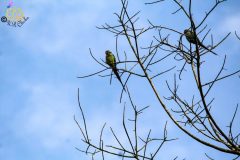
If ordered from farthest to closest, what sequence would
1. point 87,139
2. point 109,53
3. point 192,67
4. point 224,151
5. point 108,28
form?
point 109,53 → point 108,28 → point 192,67 → point 87,139 → point 224,151

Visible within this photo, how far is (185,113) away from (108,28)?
125 cm

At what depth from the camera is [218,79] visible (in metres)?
3.04

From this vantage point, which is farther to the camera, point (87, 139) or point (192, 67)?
point (192, 67)

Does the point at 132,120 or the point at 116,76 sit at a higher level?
the point at 116,76

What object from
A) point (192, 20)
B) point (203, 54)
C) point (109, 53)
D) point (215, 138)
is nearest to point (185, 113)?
point (215, 138)

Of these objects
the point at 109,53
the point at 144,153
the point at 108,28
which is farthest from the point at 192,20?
the point at 109,53

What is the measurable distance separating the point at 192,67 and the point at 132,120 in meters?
0.82

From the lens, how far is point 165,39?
3.41 m

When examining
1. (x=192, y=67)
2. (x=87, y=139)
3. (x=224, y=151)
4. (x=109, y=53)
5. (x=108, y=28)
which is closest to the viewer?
(x=224, y=151)

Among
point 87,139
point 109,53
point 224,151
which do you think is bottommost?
point 224,151

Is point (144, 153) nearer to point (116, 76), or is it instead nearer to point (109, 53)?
point (116, 76)

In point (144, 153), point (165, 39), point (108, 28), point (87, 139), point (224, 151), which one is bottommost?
point (224, 151)

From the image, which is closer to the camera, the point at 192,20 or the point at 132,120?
the point at 192,20

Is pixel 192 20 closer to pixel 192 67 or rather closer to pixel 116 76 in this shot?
pixel 192 67
